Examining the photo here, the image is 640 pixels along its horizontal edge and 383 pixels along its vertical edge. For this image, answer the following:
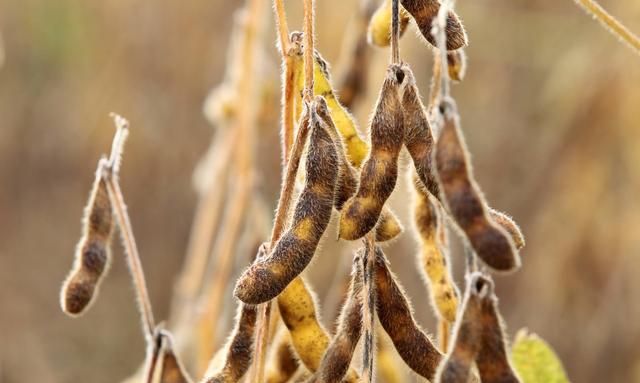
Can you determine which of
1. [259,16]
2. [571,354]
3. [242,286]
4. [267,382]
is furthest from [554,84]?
[242,286]

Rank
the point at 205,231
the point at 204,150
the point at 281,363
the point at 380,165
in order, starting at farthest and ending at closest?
the point at 204,150 → the point at 205,231 → the point at 281,363 → the point at 380,165

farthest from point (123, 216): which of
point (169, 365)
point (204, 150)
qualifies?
point (204, 150)

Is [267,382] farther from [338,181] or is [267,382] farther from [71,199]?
[71,199]

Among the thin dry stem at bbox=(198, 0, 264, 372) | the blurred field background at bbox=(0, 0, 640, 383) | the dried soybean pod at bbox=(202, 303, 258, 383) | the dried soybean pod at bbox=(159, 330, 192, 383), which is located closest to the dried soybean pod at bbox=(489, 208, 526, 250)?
the dried soybean pod at bbox=(202, 303, 258, 383)

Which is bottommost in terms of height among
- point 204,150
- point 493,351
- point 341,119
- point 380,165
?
point 493,351

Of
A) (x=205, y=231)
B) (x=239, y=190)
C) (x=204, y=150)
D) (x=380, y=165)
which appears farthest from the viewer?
(x=204, y=150)

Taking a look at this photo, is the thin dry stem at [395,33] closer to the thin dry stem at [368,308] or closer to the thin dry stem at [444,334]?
the thin dry stem at [368,308]

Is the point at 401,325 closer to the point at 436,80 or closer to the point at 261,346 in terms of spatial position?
the point at 261,346
